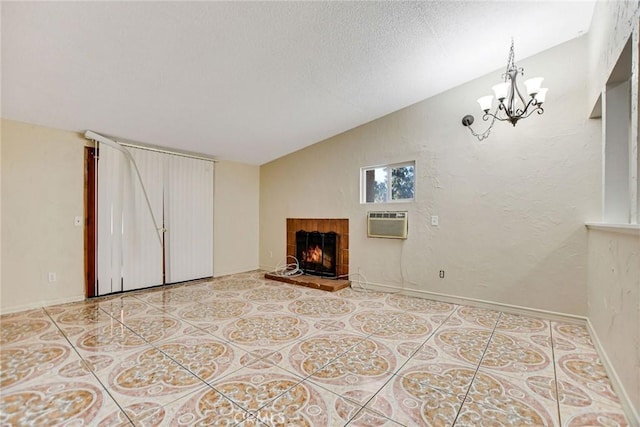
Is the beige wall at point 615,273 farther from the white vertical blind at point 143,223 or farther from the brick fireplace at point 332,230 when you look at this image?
the white vertical blind at point 143,223

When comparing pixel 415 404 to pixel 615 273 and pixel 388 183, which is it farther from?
pixel 388 183

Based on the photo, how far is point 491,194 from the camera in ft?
11.0

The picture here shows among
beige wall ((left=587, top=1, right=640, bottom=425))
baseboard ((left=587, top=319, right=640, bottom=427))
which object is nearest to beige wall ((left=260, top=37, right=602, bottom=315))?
beige wall ((left=587, top=1, right=640, bottom=425))

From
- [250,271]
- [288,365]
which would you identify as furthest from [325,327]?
[250,271]

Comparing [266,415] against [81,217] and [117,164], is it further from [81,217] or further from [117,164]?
[117,164]

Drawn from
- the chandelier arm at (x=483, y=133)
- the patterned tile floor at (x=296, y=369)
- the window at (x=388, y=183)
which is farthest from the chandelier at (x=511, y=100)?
the patterned tile floor at (x=296, y=369)

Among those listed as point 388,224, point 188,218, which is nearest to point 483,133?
point 388,224

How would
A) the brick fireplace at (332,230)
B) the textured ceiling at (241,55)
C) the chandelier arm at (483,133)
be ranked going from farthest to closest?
the brick fireplace at (332,230)
the chandelier arm at (483,133)
the textured ceiling at (241,55)

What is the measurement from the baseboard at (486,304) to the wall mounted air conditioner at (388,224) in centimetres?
78

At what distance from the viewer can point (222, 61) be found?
8.34 ft

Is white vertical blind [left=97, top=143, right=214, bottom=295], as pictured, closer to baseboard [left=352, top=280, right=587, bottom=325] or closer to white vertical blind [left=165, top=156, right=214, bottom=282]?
white vertical blind [left=165, top=156, right=214, bottom=282]

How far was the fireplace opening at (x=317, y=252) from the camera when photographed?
470cm

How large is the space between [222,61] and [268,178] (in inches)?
130

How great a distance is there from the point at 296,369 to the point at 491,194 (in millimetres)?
2984
